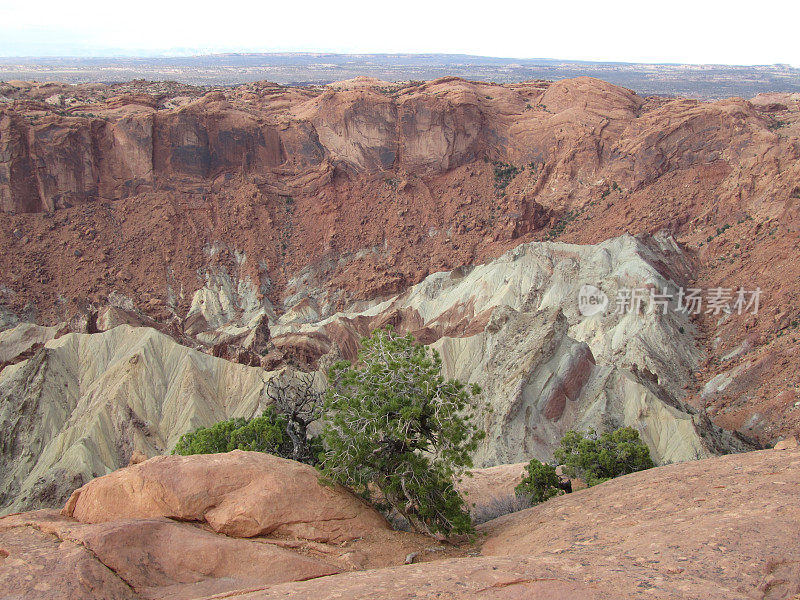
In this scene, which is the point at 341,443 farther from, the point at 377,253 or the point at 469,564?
the point at 377,253

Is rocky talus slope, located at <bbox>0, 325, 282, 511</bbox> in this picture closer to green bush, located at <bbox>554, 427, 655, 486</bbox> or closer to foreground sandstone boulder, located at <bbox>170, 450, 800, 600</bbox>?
green bush, located at <bbox>554, 427, 655, 486</bbox>

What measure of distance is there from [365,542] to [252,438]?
899cm

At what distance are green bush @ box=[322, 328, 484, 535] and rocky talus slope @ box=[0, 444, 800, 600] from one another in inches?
34.0

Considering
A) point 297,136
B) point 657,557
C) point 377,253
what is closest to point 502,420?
point 657,557

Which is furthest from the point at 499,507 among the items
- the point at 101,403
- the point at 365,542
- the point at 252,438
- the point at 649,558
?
the point at 101,403

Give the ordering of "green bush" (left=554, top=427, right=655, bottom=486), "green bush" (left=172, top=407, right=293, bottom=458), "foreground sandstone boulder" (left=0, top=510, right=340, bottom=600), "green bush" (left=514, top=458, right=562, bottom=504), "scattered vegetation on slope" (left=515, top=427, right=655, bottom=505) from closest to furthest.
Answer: "foreground sandstone boulder" (left=0, top=510, right=340, bottom=600) → "green bush" (left=172, top=407, right=293, bottom=458) → "green bush" (left=514, top=458, right=562, bottom=504) → "scattered vegetation on slope" (left=515, top=427, right=655, bottom=505) → "green bush" (left=554, top=427, right=655, bottom=486)

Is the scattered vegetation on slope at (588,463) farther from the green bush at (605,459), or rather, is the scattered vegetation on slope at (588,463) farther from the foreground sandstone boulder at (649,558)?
the foreground sandstone boulder at (649,558)

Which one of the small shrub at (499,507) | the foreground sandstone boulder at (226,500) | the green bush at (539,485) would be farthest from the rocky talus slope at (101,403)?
the green bush at (539,485)

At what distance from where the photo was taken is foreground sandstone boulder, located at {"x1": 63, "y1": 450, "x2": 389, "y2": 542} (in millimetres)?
14562

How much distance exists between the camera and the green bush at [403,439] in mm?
16609

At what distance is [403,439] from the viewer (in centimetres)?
1655

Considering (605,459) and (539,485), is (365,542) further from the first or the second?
(605,459)

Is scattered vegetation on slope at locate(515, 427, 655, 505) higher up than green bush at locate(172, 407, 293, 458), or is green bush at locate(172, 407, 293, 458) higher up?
green bush at locate(172, 407, 293, 458)

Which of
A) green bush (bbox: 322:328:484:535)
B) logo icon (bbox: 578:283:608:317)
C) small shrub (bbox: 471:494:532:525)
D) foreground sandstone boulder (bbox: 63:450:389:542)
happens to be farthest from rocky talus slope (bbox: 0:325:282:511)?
logo icon (bbox: 578:283:608:317)
